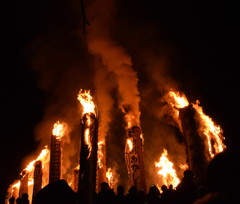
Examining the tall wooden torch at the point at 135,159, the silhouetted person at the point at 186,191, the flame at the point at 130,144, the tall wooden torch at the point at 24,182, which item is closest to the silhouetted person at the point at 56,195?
the silhouetted person at the point at 186,191

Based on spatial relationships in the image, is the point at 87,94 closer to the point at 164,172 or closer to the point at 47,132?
the point at 164,172

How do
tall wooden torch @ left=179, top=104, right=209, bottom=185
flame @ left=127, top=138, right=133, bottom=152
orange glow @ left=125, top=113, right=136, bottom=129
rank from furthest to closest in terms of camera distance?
orange glow @ left=125, top=113, right=136, bottom=129, flame @ left=127, top=138, right=133, bottom=152, tall wooden torch @ left=179, top=104, right=209, bottom=185

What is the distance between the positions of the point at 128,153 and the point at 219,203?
12.6 meters

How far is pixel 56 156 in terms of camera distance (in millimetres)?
15977

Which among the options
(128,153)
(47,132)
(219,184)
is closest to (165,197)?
(219,184)

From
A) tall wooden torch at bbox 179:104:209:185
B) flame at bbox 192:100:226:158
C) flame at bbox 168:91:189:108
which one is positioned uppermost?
flame at bbox 168:91:189:108

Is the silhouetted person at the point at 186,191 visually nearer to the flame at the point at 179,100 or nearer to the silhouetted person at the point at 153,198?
the silhouetted person at the point at 153,198

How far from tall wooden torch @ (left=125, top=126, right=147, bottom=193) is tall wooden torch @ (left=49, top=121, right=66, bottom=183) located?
368 cm

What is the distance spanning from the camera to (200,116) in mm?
17516

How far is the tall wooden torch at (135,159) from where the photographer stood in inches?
583

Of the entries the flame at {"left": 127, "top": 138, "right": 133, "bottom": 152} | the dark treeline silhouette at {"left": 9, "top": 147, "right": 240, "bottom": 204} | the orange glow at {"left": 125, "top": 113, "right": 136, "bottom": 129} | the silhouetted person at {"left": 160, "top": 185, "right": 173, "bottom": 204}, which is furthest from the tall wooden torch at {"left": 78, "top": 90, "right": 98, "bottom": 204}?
the silhouetted person at {"left": 160, "top": 185, "right": 173, "bottom": 204}

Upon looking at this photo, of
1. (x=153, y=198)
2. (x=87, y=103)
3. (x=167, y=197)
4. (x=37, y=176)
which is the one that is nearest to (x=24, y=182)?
(x=37, y=176)

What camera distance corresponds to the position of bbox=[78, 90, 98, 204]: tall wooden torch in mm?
12969

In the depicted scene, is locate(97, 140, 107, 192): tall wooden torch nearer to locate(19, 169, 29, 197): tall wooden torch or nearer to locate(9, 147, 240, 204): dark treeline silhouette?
locate(19, 169, 29, 197): tall wooden torch
